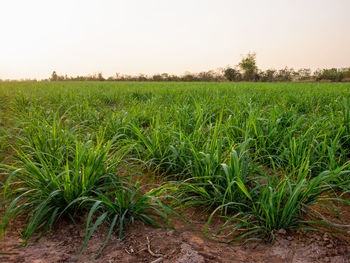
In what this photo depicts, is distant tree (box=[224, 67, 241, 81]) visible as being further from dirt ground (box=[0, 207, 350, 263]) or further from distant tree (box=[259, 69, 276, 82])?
dirt ground (box=[0, 207, 350, 263])

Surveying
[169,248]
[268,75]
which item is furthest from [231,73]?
[169,248]

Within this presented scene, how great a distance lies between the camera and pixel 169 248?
4.05 ft

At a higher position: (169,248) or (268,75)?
(268,75)

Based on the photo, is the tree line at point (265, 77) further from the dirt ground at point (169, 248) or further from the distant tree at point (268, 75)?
the dirt ground at point (169, 248)

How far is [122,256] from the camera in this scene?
3.89 ft

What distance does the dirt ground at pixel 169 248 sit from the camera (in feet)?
3.84

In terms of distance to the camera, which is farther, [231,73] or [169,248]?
[231,73]

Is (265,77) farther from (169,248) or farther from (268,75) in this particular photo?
(169,248)

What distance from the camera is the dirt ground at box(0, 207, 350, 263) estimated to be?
117 centimetres

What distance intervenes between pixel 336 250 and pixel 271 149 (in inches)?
46.9

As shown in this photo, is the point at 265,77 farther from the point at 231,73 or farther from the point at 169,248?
the point at 169,248

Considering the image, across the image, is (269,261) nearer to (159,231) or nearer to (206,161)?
(159,231)

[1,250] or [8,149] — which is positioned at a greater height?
[8,149]

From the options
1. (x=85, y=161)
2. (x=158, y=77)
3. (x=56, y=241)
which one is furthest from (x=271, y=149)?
(x=158, y=77)
